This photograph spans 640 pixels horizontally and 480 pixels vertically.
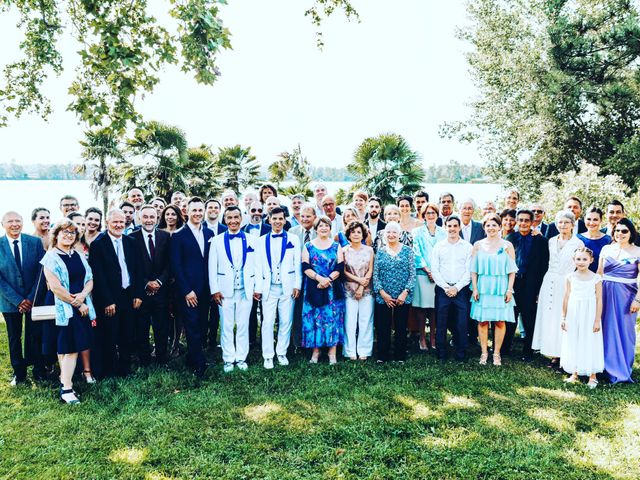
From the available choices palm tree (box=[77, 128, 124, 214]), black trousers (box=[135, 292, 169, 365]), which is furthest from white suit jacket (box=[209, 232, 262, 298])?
palm tree (box=[77, 128, 124, 214])

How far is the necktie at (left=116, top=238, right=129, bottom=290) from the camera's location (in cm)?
591

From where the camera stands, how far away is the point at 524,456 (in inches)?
162

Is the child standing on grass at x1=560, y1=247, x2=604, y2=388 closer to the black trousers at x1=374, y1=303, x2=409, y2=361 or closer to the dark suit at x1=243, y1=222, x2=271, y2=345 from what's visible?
the black trousers at x1=374, y1=303, x2=409, y2=361

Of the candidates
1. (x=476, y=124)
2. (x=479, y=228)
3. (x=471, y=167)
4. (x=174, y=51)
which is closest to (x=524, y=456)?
(x=479, y=228)

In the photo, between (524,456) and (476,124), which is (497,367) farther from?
(476,124)

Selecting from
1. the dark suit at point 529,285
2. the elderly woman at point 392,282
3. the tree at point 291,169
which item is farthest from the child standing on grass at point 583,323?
the tree at point 291,169

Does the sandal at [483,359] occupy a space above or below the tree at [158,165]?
below

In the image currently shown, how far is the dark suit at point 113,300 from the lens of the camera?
18.5 feet

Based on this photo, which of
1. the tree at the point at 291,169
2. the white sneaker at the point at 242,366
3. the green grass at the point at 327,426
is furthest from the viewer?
the tree at the point at 291,169

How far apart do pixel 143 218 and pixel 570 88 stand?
1621cm

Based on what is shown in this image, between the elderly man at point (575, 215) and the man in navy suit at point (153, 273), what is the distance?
5.46 meters

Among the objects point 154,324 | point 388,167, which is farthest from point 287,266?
point 388,167

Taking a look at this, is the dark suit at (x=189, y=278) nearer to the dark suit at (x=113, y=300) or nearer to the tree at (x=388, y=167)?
the dark suit at (x=113, y=300)

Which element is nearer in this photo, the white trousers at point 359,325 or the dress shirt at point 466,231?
the white trousers at point 359,325
